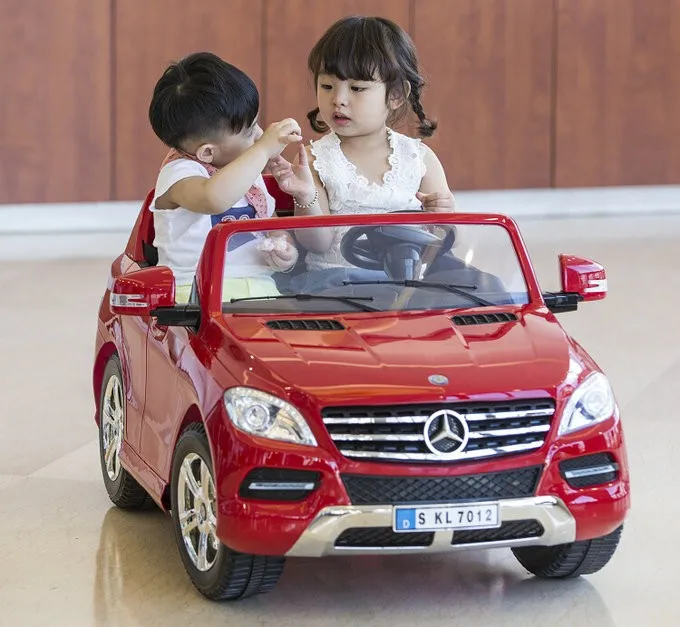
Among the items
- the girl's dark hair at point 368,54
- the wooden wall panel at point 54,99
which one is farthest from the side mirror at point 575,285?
the wooden wall panel at point 54,99

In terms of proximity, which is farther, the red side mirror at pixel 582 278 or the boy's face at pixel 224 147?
the boy's face at pixel 224 147

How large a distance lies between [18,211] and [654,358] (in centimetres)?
586

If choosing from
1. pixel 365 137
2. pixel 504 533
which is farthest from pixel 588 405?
pixel 365 137

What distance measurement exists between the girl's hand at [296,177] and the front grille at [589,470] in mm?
1561

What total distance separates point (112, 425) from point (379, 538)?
1.63 m

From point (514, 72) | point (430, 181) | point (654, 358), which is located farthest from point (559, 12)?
point (430, 181)

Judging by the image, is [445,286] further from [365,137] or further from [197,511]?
[365,137]

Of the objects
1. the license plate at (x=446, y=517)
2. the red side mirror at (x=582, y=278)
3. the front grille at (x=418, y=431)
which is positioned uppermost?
the red side mirror at (x=582, y=278)

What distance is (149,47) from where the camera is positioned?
39.2ft

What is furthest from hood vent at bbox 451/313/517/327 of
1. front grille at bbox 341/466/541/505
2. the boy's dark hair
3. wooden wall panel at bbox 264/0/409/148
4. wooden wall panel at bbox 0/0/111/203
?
wooden wall panel at bbox 264/0/409/148

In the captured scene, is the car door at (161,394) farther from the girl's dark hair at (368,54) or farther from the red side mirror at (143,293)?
the girl's dark hair at (368,54)

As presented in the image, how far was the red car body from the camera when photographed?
12.1 feet

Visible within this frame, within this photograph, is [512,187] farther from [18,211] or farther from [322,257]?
[322,257]

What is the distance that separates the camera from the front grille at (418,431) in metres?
3.70
